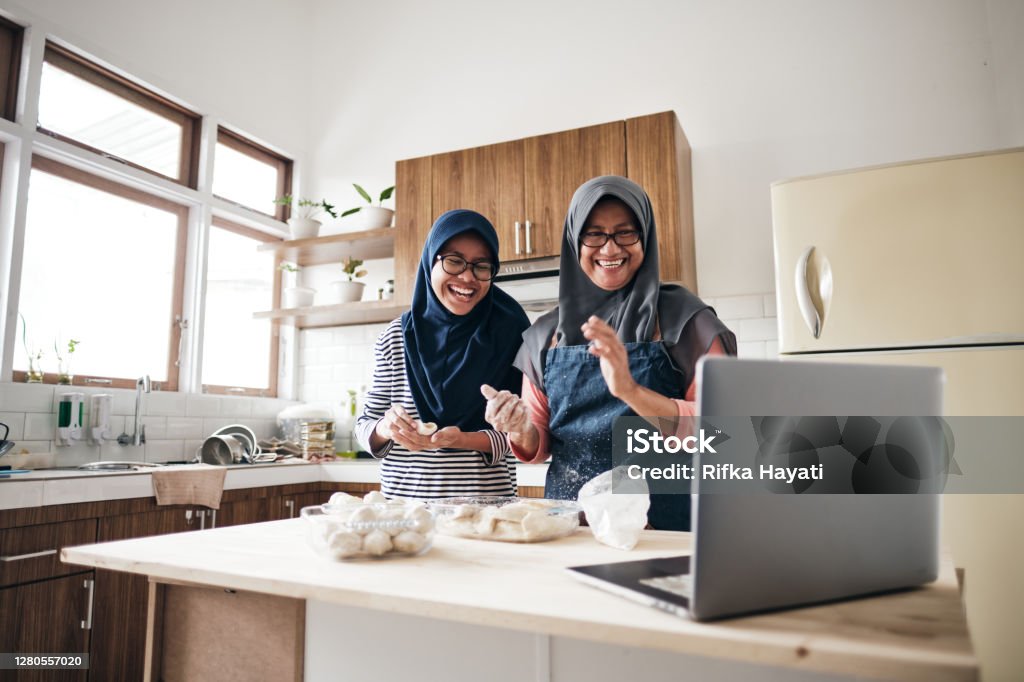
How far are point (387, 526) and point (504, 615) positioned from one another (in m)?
0.33

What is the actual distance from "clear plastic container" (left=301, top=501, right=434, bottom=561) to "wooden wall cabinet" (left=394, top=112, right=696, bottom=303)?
2166mm

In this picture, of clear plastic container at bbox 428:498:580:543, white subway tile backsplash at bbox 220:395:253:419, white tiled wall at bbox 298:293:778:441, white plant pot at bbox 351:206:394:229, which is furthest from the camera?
white tiled wall at bbox 298:293:778:441

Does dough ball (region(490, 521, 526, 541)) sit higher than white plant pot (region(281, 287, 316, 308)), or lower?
lower

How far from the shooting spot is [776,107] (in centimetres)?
319

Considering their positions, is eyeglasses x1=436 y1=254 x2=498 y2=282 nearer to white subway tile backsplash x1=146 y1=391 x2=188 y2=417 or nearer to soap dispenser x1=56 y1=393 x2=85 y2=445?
soap dispenser x1=56 y1=393 x2=85 y2=445

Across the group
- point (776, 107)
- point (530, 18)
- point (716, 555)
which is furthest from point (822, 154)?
point (716, 555)

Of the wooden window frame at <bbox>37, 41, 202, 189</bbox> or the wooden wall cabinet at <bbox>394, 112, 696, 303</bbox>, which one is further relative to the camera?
the wooden window frame at <bbox>37, 41, 202, 189</bbox>

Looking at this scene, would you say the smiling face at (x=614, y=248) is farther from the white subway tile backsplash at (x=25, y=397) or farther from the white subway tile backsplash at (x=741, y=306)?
the white subway tile backsplash at (x=25, y=397)

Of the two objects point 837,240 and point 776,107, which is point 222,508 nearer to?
point 837,240

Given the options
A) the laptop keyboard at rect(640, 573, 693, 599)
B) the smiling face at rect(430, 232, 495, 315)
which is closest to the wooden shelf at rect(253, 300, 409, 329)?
the smiling face at rect(430, 232, 495, 315)

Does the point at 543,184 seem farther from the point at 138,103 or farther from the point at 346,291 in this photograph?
the point at 138,103

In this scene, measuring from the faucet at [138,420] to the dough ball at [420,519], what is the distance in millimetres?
2638

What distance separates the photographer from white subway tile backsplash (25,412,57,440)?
2742 mm

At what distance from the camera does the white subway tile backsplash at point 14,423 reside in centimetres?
267
